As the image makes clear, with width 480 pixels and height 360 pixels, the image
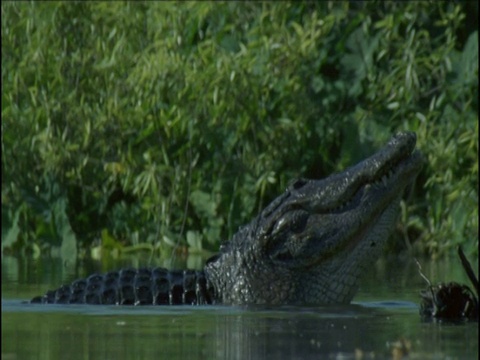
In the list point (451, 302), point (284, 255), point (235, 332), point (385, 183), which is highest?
→ point (385, 183)

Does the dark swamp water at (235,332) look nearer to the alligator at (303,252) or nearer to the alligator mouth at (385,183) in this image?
the alligator at (303,252)

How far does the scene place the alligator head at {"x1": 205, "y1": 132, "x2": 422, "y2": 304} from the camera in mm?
9320

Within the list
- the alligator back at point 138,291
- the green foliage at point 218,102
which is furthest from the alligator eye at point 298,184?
the green foliage at point 218,102

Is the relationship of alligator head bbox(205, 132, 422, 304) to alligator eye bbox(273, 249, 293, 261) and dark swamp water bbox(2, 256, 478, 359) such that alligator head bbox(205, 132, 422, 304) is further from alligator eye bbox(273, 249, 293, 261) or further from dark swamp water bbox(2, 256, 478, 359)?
dark swamp water bbox(2, 256, 478, 359)

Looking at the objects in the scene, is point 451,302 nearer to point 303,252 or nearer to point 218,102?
point 303,252

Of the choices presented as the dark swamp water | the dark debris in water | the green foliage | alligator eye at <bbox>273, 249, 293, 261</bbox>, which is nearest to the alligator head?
alligator eye at <bbox>273, 249, 293, 261</bbox>

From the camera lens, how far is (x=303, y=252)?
9344mm

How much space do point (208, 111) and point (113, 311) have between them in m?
7.11

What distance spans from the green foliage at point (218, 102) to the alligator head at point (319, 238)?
5895 millimetres

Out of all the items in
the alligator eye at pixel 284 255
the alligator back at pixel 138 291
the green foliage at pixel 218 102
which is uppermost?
the green foliage at pixel 218 102

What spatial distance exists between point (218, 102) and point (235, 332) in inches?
326

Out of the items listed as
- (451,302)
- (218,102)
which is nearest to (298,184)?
(451,302)

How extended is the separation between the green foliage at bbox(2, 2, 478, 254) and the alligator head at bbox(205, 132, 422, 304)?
5895mm

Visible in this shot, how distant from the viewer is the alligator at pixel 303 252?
9.33 metres
